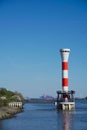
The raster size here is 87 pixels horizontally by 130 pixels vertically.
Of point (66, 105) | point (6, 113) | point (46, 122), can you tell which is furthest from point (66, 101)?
point (46, 122)

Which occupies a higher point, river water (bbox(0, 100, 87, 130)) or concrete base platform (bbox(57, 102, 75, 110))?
concrete base platform (bbox(57, 102, 75, 110))

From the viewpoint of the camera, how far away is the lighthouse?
9406cm

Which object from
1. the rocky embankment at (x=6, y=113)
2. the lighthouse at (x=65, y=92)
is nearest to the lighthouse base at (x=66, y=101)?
the lighthouse at (x=65, y=92)

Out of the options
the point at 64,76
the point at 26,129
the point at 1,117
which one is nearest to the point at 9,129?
the point at 26,129

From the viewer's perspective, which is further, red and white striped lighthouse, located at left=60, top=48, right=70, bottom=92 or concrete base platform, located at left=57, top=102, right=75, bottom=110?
concrete base platform, located at left=57, top=102, right=75, bottom=110

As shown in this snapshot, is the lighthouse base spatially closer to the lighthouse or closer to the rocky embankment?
the lighthouse

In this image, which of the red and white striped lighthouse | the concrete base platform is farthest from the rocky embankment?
the concrete base platform

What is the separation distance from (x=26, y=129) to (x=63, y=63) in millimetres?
46335

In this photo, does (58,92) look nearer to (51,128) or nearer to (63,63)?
(63,63)

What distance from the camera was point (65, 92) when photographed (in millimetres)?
95625

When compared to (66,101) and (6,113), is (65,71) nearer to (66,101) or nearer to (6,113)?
(66,101)

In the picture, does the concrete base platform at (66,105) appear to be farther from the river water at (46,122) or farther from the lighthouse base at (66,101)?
the river water at (46,122)

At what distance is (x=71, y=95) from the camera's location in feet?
319

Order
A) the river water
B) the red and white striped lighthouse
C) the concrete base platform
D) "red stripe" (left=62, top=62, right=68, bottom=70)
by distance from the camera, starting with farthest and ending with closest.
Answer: the concrete base platform, "red stripe" (left=62, top=62, right=68, bottom=70), the red and white striped lighthouse, the river water
